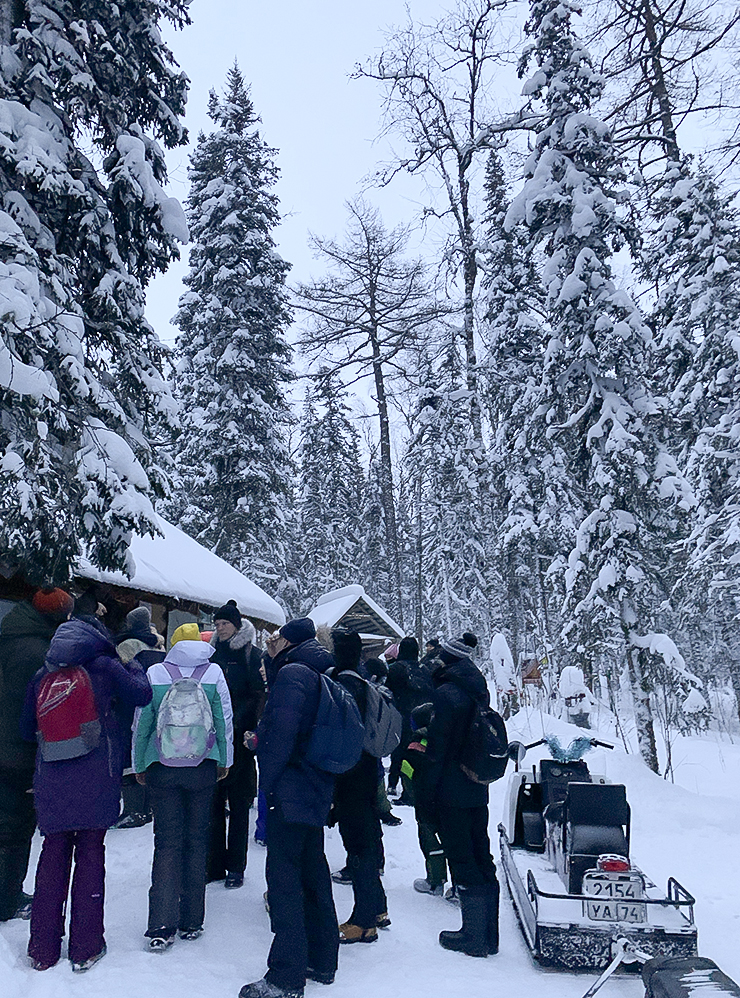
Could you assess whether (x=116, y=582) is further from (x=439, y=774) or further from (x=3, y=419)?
(x=439, y=774)

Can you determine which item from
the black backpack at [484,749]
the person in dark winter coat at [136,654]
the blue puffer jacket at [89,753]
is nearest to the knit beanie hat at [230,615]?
the person in dark winter coat at [136,654]

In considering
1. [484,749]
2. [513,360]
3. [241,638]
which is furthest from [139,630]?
[513,360]

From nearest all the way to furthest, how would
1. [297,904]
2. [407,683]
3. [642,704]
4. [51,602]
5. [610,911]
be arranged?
[297,904] → [610,911] → [51,602] → [407,683] → [642,704]

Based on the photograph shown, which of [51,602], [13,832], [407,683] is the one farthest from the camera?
[407,683]

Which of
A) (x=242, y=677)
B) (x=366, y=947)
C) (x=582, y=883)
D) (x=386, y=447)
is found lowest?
(x=366, y=947)

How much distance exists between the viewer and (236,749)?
657 centimetres

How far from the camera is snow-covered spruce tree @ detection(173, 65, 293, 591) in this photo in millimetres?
22109

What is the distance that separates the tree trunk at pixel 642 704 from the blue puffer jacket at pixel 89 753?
976cm

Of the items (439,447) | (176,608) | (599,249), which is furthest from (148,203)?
(439,447)

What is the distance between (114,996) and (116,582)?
600cm

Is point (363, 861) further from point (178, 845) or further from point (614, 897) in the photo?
point (614, 897)

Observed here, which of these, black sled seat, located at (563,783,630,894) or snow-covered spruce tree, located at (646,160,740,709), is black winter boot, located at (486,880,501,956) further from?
snow-covered spruce tree, located at (646,160,740,709)

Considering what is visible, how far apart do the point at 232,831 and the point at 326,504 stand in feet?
110

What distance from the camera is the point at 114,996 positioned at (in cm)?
420
